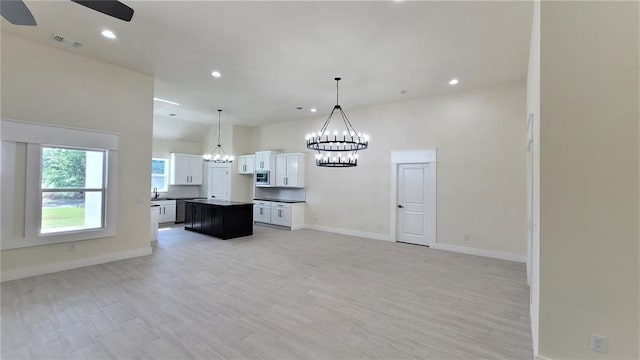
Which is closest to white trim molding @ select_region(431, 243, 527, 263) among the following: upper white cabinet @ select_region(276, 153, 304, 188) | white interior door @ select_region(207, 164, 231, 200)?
upper white cabinet @ select_region(276, 153, 304, 188)

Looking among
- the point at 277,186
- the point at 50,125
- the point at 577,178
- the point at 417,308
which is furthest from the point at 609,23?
the point at 277,186

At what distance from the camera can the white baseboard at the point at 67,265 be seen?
391 centimetres

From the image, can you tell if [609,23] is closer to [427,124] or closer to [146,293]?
[427,124]

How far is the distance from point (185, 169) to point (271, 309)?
27.8ft

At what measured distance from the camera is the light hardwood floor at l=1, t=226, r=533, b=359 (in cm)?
240

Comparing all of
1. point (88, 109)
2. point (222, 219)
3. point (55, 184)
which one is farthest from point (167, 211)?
point (88, 109)

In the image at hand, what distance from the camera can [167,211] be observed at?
9.23 metres

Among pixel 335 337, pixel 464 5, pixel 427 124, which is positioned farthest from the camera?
pixel 427 124

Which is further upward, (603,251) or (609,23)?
(609,23)

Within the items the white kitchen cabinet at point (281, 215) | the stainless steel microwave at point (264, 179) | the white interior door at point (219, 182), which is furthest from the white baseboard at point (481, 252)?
the white interior door at point (219, 182)

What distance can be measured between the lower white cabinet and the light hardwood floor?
3.12m

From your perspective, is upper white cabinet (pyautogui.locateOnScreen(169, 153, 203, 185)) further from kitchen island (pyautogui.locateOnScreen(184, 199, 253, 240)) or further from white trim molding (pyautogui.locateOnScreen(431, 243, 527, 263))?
white trim molding (pyautogui.locateOnScreen(431, 243, 527, 263))

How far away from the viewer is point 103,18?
3377 millimetres

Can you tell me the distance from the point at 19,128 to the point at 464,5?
19.9 feet
